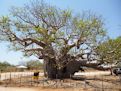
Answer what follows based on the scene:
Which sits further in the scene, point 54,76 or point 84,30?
point 54,76

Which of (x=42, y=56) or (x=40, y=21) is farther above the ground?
(x=40, y=21)

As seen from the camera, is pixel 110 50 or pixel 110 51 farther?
pixel 110 50

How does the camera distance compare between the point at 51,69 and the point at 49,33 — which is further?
the point at 51,69

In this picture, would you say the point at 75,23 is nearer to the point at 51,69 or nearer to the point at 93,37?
the point at 93,37

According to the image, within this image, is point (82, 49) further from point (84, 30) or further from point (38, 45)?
point (38, 45)

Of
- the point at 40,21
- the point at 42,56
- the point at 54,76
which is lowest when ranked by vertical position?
the point at 54,76

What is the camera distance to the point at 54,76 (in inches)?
1342

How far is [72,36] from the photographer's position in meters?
32.5

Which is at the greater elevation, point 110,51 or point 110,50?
point 110,50

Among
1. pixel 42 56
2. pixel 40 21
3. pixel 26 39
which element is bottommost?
pixel 42 56

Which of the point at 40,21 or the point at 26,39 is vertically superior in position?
the point at 40,21

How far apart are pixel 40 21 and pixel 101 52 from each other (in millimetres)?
7960

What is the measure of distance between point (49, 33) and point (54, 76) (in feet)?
17.7

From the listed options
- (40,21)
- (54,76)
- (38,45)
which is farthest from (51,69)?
(40,21)
